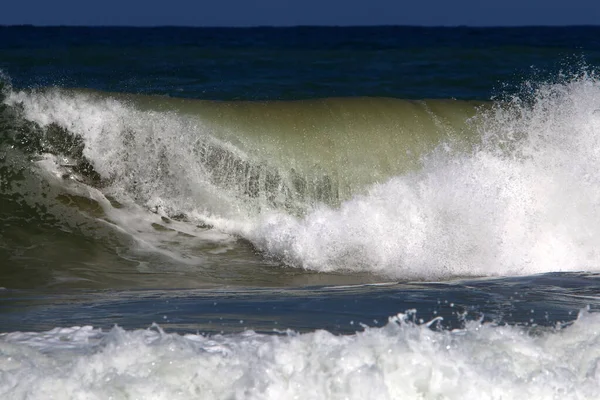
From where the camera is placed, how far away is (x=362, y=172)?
8297mm

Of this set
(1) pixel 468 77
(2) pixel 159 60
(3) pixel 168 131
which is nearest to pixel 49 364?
(3) pixel 168 131

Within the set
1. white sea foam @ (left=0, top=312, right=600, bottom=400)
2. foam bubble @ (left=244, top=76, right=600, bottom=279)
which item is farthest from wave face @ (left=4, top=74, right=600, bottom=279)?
white sea foam @ (left=0, top=312, right=600, bottom=400)

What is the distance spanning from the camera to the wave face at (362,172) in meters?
6.53

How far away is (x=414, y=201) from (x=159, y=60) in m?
8.68

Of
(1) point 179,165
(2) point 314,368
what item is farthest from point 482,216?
(2) point 314,368

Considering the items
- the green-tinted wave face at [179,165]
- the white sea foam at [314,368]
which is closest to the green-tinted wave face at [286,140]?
the green-tinted wave face at [179,165]

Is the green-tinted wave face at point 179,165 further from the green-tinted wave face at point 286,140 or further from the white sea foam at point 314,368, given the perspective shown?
the white sea foam at point 314,368

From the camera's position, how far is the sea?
124 inches

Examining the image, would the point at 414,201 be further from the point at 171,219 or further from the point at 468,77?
the point at 468,77

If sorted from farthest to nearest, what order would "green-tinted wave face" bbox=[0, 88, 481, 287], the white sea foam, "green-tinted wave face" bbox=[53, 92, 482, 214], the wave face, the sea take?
1. "green-tinted wave face" bbox=[53, 92, 482, 214]
2. "green-tinted wave face" bbox=[0, 88, 481, 287]
3. the wave face
4. the sea
5. the white sea foam

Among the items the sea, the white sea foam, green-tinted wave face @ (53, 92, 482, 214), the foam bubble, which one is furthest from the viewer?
green-tinted wave face @ (53, 92, 482, 214)

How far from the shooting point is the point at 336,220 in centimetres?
719

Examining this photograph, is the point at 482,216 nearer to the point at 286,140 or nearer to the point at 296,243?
the point at 296,243

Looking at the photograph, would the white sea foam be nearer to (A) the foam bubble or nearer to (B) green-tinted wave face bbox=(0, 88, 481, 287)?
(A) the foam bubble
